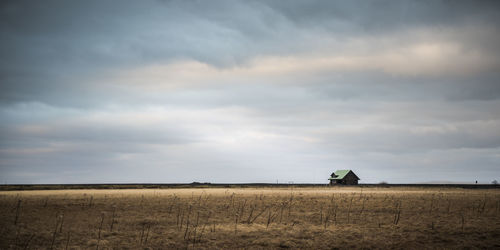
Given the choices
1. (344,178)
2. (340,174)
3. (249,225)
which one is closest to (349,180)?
(344,178)

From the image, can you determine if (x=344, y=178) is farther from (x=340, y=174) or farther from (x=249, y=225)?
(x=249, y=225)

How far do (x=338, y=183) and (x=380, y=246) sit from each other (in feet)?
331

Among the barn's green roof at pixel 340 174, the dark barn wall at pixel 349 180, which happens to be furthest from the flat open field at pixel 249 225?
the barn's green roof at pixel 340 174

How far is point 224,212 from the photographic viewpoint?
98.2ft

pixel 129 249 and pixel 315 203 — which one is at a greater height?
pixel 315 203

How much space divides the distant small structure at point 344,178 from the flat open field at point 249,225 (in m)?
83.1

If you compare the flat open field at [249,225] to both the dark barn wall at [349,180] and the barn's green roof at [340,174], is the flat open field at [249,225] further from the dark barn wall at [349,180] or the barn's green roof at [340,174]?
the barn's green roof at [340,174]

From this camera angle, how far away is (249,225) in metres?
24.2

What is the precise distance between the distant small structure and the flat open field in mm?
83119

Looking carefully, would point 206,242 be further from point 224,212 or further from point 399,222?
point 399,222

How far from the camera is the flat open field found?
1969cm

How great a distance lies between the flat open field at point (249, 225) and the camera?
19688mm

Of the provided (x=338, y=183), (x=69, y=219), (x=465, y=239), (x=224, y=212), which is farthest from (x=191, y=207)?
(x=338, y=183)

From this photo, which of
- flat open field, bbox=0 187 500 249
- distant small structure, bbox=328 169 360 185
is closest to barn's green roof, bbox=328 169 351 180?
distant small structure, bbox=328 169 360 185
